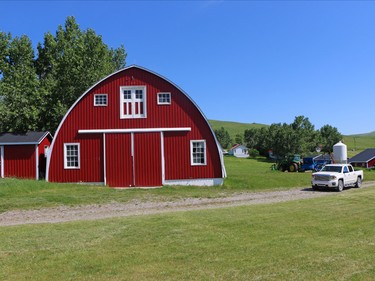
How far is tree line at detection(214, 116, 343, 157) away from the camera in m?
83.3

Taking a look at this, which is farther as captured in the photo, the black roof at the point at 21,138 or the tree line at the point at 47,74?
the tree line at the point at 47,74

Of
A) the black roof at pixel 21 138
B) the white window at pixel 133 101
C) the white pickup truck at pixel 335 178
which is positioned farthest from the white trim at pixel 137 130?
the white pickup truck at pixel 335 178

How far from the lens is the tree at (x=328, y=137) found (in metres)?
99.7

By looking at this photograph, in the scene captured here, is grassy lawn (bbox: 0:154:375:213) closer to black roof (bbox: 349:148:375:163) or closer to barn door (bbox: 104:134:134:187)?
barn door (bbox: 104:134:134:187)

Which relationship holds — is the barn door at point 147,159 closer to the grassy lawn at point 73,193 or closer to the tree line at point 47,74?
the grassy lawn at point 73,193

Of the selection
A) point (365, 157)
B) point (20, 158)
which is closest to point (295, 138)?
point (365, 157)

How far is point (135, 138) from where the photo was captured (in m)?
24.5

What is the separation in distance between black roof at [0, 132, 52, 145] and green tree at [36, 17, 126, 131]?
7.65 metres

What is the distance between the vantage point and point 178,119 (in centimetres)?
2466

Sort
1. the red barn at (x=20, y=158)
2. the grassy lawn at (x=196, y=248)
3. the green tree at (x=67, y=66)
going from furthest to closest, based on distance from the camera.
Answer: the green tree at (x=67, y=66) → the red barn at (x=20, y=158) → the grassy lawn at (x=196, y=248)

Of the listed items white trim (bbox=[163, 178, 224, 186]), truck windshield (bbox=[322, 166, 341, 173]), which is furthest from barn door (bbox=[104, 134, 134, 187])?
truck windshield (bbox=[322, 166, 341, 173])

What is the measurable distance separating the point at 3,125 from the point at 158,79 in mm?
15974

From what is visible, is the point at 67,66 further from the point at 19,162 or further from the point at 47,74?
the point at 19,162

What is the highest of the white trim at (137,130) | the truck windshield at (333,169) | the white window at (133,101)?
the white window at (133,101)
